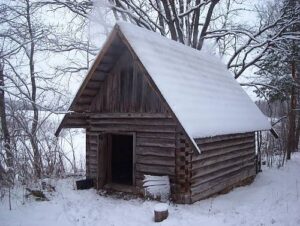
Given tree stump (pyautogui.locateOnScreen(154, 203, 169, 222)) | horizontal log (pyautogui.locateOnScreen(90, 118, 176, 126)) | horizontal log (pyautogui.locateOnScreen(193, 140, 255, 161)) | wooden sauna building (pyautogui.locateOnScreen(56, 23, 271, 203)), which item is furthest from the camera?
horizontal log (pyautogui.locateOnScreen(193, 140, 255, 161))

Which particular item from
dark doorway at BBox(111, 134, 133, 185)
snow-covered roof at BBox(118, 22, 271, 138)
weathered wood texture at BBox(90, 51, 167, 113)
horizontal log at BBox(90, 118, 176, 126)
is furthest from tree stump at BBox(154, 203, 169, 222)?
dark doorway at BBox(111, 134, 133, 185)

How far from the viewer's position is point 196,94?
443 inches

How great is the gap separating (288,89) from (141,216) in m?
15.0

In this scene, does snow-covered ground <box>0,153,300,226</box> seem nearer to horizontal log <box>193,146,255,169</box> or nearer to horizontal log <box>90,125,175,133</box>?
horizontal log <box>193,146,255,169</box>

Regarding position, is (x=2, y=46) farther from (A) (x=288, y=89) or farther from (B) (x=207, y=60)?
(A) (x=288, y=89)

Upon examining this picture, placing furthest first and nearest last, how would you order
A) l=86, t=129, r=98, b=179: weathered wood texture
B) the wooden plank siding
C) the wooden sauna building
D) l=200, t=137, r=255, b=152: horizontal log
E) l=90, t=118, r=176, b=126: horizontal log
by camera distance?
l=86, t=129, r=98, b=179: weathered wood texture < l=200, t=137, r=255, b=152: horizontal log < l=90, t=118, r=176, b=126: horizontal log < the wooden plank siding < the wooden sauna building

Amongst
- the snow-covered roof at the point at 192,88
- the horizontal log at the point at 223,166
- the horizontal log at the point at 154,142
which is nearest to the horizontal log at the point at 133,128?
the horizontal log at the point at 154,142

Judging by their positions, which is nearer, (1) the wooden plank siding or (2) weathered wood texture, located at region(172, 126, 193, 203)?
(2) weathered wood texture, located at region(172, 126, 193, 203)

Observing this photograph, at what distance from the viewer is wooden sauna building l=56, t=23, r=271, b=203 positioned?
33.0 feet

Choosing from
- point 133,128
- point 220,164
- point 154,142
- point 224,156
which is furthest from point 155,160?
point 224,156

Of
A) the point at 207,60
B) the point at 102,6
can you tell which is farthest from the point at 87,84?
the point at 102,6

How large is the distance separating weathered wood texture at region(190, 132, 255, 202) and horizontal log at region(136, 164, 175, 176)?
65 centimetres

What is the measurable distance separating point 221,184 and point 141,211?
3677mm

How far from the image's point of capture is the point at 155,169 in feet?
34.9
